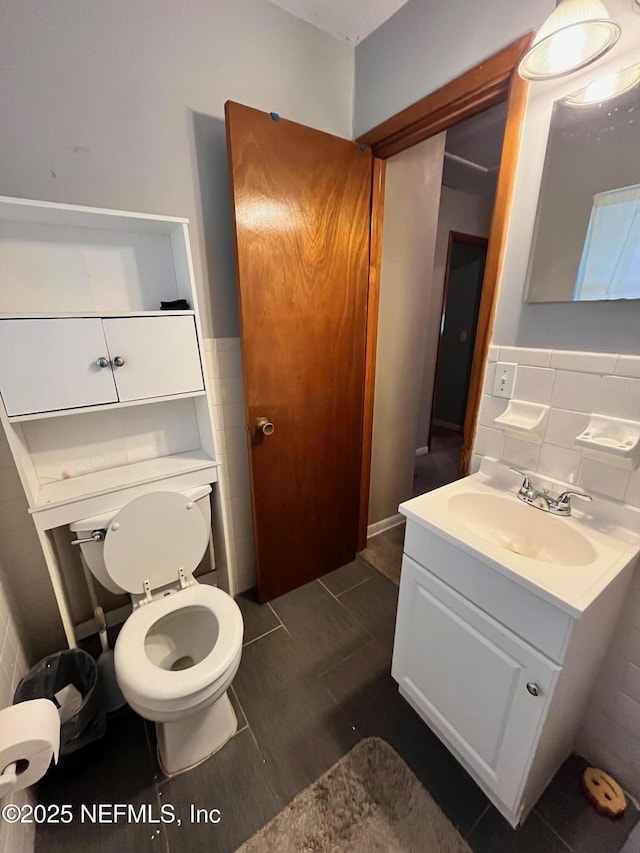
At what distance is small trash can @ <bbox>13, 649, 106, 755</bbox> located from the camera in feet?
3.58

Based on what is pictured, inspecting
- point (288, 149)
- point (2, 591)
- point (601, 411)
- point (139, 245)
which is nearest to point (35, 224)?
point (139, 245)

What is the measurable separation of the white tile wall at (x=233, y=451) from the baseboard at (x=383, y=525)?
800 millimetres

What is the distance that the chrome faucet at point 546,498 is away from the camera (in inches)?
40.4

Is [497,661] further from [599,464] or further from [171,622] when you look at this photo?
[171,622]

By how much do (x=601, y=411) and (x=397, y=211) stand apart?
1365 millimetres

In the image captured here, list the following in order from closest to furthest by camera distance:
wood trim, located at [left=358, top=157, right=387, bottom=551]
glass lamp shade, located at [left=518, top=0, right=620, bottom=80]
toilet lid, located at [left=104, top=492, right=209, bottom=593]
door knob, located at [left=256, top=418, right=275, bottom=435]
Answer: glass lamp shade, located at [left=518, top=0, right=620, bottom=80] < toilet lid, located at [left=104, top=492, right=209, bottom=593] < door knob, located at [left=256, top=418, right=275, bottom=435] < wood trim, located at [left=358, top=157, right=387, bottom=551]

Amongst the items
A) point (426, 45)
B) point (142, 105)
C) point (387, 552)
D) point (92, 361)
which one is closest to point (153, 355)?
point (92, 361)

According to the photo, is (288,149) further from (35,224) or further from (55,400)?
(55,400)

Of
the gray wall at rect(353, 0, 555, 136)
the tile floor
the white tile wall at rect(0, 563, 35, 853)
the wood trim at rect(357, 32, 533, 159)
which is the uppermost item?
the gray wall at rect(353, 0, 555, 136)

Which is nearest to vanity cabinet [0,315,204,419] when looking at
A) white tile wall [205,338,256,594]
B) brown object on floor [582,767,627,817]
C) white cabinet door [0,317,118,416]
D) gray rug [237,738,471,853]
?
white cabinet door [0,317,118,416]

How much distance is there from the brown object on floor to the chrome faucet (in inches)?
32.2

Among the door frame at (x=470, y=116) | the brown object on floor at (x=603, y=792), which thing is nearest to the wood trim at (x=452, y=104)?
the door frame at (x=470, y=116)

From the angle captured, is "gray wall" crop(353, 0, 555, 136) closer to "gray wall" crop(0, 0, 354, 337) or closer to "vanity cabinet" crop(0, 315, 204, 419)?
"gray wall" crop(0, 0, 354, 337)

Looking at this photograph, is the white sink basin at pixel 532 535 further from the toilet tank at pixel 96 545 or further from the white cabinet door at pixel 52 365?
the white cabinet door at pixel 52 365
